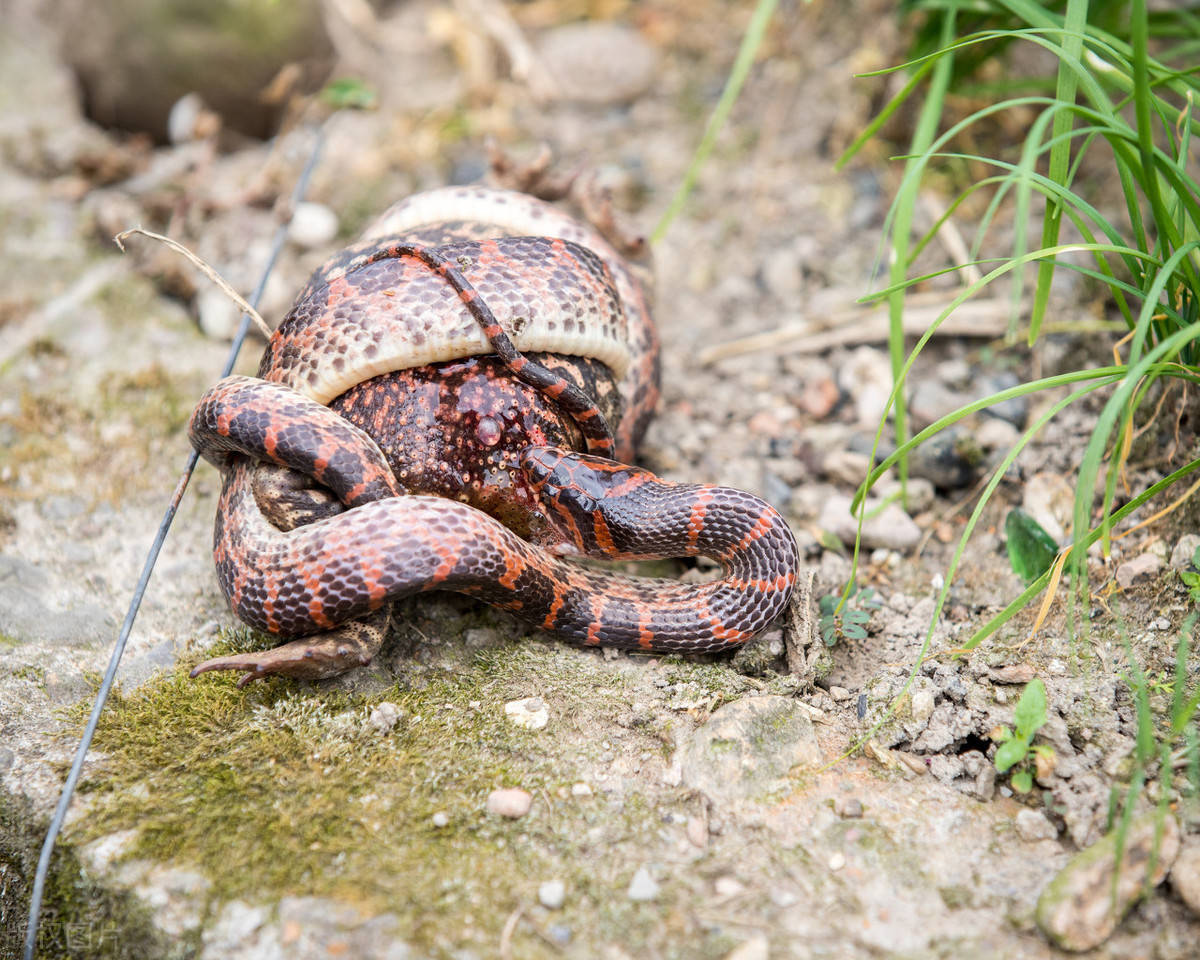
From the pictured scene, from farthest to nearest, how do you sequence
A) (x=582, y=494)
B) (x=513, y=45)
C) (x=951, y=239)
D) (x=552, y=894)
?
(x=513, y=45), (x=951, y=239), (x=582, y=494), (x=552, y=894)

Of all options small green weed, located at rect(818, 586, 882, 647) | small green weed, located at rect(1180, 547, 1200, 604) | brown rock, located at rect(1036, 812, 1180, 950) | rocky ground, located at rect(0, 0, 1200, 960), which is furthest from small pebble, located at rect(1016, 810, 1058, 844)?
small green weed, located at rect(1180, 547, 1200, 604)

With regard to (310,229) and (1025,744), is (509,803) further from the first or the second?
(310,229)

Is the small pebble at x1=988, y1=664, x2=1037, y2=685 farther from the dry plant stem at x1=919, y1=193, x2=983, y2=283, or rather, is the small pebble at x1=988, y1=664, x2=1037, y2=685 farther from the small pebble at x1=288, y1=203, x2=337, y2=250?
the small pebble at x1=288, y1=203, x2=337, y2=250

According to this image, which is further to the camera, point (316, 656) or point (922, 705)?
point (922, 705)

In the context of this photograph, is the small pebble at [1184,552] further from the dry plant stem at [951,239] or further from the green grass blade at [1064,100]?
the dry plant stem at [951,239]

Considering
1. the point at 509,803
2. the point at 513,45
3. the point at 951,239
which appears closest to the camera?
the point at 509,803

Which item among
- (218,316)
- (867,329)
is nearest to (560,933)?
(867,329)
